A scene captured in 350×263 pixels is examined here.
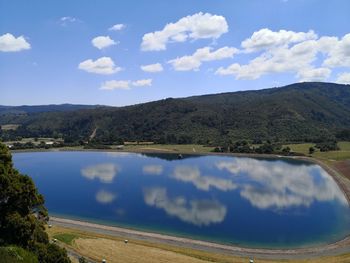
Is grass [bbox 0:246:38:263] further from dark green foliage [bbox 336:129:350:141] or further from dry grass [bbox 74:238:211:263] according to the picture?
dark green foliage [bbox 336:129:350:141]

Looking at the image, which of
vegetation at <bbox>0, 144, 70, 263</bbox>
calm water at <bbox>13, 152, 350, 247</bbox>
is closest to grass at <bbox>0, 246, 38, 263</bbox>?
vegetation at <bbox>0, 144, 70, 263</bbox>

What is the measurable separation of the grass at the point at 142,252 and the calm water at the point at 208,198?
6759mm

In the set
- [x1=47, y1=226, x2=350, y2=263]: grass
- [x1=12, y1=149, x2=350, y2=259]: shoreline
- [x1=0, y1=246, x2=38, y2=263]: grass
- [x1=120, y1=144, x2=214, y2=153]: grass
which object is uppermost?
[x1=120, y1=144, x2=214, y2=153]: grass

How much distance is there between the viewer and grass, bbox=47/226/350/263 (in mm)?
32531

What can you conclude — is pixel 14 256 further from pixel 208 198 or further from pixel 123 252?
pixel 208 198

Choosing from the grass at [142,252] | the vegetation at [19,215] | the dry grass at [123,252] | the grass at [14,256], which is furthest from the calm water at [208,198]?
the grass at [14,256]

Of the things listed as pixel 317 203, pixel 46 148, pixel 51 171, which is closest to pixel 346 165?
pixel 317 203

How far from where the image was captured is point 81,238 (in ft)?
128

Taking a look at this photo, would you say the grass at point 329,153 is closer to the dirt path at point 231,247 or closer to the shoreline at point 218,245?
the shoreline at point 218,245

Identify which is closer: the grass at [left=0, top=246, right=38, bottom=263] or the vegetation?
the grass at [left=0, top=246, right=38, bottom=263]

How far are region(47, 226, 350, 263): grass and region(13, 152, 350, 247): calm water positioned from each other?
6759mm

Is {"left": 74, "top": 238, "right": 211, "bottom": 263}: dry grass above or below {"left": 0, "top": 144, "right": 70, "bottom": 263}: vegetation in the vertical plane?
below

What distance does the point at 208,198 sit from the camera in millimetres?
67062

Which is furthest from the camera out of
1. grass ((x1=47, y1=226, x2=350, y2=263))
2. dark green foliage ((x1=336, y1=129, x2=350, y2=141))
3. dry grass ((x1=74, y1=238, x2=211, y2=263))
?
dark green foliage ((x1=336, y1=129, x2=350, y2=141))
